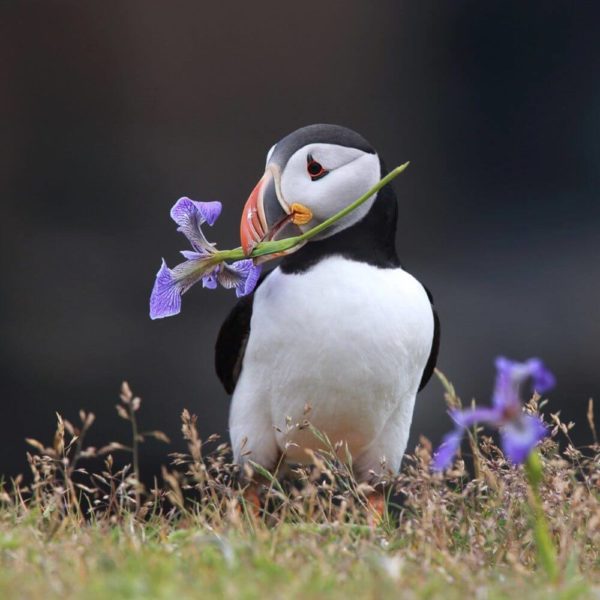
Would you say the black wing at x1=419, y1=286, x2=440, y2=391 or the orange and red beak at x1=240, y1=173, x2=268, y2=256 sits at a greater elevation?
the orange and red beak at x1=240, y1=173, x2=268, y2=256

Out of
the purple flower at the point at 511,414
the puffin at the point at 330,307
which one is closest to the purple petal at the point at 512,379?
the purple flower at the point at 511,414

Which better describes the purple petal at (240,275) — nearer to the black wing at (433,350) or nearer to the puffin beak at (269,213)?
the puffin beak at (269,213)

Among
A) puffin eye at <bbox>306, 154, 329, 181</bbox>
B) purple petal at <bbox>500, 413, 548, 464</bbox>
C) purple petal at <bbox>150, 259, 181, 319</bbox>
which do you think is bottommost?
purple petal at <bbox>500, 413, 548, 464</bbox>

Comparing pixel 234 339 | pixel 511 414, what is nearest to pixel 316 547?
pixel 511 414

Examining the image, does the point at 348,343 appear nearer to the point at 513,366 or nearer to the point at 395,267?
the point at 395,267

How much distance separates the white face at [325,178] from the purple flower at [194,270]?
0.71ft

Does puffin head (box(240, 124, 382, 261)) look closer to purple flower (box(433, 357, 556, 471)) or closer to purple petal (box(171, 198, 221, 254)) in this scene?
purple petal (box(171, 198, 221, 254))

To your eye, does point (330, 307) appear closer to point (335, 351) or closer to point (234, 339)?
point (335, 351)

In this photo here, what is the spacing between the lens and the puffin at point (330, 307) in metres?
3.06

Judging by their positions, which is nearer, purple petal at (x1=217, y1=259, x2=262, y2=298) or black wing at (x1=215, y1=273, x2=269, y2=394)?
purple petal at (x1=217, y1=259, x2=262, y2=298)

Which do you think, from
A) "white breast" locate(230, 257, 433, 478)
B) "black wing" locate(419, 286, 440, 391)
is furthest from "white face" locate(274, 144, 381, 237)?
"black wing" locate(419, 286, 440, 391)

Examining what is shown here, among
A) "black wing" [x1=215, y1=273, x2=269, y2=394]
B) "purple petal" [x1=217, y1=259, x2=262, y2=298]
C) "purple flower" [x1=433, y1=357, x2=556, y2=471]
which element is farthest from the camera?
"black wing" [x1=215, y1=273, x2=269, y2=394]

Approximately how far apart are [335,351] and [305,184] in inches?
17.5

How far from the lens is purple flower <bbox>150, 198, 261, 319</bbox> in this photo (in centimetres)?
309
